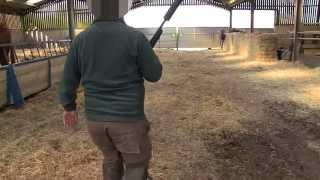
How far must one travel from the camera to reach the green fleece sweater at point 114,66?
108 inches

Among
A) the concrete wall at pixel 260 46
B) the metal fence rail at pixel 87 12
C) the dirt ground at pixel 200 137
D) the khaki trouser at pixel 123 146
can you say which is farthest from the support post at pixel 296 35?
the metal fence rail at pixel 87 12

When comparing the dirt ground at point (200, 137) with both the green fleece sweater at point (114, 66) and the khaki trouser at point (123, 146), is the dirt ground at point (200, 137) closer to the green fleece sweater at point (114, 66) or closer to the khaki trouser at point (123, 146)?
the khaki trouser at point (123, 146)

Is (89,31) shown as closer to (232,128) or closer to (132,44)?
(132,44)

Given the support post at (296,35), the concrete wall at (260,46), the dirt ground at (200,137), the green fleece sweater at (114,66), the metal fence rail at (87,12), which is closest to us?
the green fleece sweater at (114,66)

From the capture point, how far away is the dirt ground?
4.33m

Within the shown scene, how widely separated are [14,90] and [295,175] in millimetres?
5000

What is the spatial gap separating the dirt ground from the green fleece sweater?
4.84 ft

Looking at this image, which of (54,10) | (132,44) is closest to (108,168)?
(132,44)

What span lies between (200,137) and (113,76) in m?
2.88

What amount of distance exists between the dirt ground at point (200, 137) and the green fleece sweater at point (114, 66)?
1476mm

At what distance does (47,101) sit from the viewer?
27.3 ft

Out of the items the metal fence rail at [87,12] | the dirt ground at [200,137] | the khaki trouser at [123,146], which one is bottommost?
the dirt ground at [200,137]

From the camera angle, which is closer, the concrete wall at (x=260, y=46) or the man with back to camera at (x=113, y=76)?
the man with back to camera at (x=113, y=76)

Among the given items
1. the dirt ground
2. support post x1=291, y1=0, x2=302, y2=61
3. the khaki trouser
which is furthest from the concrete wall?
the khaki trouser
